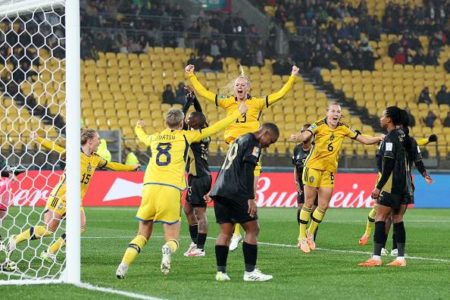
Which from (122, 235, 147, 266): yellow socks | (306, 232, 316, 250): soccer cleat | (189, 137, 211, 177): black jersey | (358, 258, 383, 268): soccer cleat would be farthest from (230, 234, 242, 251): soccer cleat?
(122, 235, 147, 266): yellow socks

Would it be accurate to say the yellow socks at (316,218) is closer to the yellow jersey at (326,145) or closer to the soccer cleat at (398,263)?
the yellow jersey at (326,145)

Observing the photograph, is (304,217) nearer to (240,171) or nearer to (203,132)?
(203,132)

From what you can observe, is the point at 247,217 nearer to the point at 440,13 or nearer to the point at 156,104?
the point at 156,104

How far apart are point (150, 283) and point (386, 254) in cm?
489

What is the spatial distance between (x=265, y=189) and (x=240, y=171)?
17451mm

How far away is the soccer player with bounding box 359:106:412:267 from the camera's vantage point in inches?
464

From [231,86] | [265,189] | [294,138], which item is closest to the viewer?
[294,138]

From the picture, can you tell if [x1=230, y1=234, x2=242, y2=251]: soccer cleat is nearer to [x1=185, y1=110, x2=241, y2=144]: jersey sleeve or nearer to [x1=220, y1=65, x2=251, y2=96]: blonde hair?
[x1=220, y1=65, x2=251, y2=96]: blonde hair

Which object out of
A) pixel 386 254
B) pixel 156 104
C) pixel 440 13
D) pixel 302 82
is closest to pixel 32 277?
pixel 386 254

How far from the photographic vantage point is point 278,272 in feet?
36.4

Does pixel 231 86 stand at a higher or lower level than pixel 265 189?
higher

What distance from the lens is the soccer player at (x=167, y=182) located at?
10.3 meters

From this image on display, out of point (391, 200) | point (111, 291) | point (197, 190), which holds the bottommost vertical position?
point (111, 291)

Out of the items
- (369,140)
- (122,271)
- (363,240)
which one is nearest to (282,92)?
(369,140)
